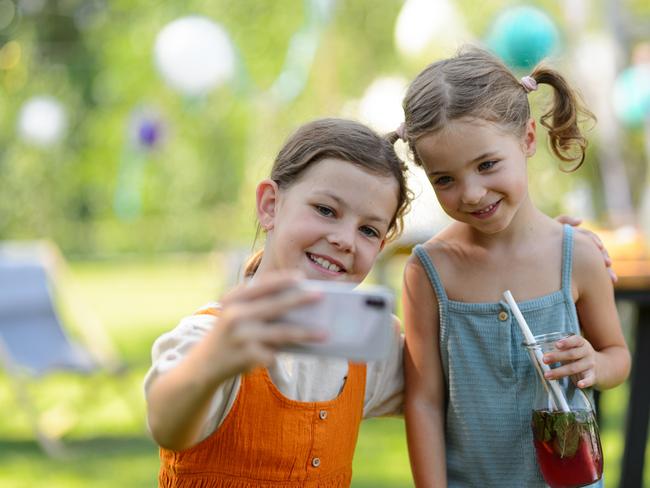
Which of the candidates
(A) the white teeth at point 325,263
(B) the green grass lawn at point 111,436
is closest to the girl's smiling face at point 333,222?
(A) the white teeth at point 325,263

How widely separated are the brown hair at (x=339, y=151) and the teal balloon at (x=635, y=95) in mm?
6509

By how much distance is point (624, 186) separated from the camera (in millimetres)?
10500

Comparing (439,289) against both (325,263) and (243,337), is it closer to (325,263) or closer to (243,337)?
(325,263)

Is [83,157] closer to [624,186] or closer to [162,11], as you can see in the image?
[162,11]

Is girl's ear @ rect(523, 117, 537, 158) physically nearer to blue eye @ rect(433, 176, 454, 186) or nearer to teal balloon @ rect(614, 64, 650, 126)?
blue eye @ rect(433, 176, 454, 186)

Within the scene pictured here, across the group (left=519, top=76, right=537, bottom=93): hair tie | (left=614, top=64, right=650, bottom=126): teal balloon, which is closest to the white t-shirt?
(left=519, top=76, right=537, bottom=93): hair tie

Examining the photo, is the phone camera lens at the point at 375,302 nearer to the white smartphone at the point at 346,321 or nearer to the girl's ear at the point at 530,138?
the white smartphone at the point at 346,321

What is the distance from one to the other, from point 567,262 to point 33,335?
4.04 m

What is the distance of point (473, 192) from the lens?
72.9 inches

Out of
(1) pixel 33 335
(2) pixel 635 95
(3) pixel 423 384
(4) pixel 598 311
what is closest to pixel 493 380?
(3) pixel 423 384

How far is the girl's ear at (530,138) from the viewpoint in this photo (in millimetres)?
2016

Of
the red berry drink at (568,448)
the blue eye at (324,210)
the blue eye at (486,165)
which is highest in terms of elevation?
the blue eye at (486,165)

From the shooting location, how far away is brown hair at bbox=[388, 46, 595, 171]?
189 centimetres

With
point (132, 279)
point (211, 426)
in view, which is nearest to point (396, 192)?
point (211, 426)
